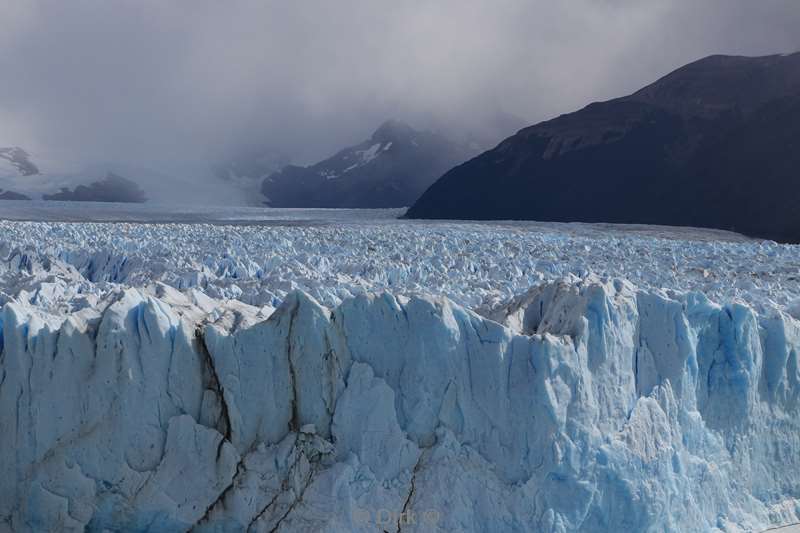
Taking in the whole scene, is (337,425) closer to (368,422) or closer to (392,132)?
(368,422)

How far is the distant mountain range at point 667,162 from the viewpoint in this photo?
120 ft

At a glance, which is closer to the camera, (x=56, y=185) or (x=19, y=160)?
(x=56, y=185)

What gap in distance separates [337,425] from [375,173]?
7751 cm

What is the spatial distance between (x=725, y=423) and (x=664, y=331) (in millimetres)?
975

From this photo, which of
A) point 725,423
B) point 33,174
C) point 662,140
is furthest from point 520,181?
point 33,174

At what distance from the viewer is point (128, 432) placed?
5484 millimetres

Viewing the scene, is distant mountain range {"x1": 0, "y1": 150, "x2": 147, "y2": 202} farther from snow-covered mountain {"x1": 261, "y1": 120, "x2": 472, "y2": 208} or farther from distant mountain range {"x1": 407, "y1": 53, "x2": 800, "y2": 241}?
distant mountain range {"x1": 407, "y1": 53, "x2": 800, "y2": 241}

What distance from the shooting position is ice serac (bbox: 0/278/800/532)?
5.43 metres

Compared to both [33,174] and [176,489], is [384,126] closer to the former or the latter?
[33,174]

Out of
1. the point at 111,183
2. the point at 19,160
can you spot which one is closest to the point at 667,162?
the point at 111,183

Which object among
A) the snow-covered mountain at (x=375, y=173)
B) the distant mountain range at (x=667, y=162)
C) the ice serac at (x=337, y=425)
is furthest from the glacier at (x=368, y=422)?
the snow-covered mountain at (x=375, y=173)

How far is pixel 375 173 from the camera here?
82.3m

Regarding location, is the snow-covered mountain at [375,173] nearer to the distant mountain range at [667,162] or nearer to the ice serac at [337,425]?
the distant mountain range at [667,162]

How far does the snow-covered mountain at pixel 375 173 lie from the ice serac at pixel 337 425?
236 feet
